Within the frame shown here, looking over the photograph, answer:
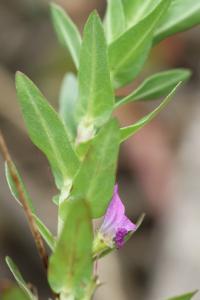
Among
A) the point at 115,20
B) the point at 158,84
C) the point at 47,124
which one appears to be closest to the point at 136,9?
the point at 115,20

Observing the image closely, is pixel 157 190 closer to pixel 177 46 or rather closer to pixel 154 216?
pixel 154 216

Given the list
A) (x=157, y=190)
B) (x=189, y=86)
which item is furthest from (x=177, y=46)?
(x=157, y=190)

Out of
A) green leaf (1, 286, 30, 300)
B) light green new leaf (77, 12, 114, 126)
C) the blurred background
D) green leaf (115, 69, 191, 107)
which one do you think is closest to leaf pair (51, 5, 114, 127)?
light green new leaf (77, 12, 114, 126)

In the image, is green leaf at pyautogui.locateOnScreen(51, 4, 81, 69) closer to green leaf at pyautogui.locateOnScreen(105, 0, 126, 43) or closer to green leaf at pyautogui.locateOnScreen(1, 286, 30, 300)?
green leaf at pyautogui.locateOnScreen(105, 0, 126, 43)

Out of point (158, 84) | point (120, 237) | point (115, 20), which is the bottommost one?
point (120, 237)

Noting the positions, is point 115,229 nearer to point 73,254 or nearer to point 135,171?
point 73,254

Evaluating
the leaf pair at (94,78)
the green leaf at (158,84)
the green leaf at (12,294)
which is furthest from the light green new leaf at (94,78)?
the green leaf at (12,294)

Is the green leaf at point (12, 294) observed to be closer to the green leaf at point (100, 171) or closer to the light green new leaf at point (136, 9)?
the green leaf at point (100, 171)
